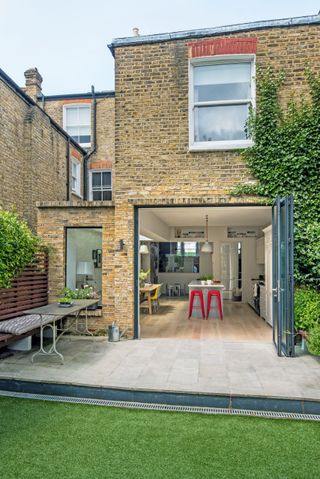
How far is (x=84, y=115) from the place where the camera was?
15445 mm

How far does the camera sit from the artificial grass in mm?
2818

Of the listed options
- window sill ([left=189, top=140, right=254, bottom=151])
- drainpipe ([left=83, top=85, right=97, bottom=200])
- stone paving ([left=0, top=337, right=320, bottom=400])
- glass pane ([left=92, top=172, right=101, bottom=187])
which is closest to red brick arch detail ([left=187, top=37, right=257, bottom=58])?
window sill ([left=189, top=140, right=254, bottom=151])

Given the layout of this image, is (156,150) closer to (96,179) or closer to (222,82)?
(222,82)

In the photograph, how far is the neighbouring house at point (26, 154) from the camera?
8945 millimetres

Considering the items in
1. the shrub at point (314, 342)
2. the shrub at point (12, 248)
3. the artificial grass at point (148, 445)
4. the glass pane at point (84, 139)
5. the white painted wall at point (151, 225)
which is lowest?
the artificial grass at point (148, 445)

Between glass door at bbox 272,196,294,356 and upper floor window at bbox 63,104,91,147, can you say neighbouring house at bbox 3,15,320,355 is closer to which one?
glass door at bbox 272,196,294,356

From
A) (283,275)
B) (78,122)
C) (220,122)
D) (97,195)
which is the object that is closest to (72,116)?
(78,122)

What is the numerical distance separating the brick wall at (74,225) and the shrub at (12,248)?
0.66m

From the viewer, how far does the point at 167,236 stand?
46.0 feet

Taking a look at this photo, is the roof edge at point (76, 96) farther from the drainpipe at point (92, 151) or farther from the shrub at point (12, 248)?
the shrub at point (12, 248)

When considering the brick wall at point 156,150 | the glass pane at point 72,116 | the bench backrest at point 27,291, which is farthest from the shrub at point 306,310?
the glass pane at point 72,116

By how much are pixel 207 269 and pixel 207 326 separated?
8.38 metres

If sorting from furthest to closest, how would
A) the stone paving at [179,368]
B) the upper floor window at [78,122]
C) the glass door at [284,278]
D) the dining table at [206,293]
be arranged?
the upper floor window at [78,122]
the dining table at [206,293]
the glass door at [284,278]
the stone paving at [179,368]

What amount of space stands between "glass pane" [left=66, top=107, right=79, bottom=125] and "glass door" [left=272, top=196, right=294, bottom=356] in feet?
39.6
